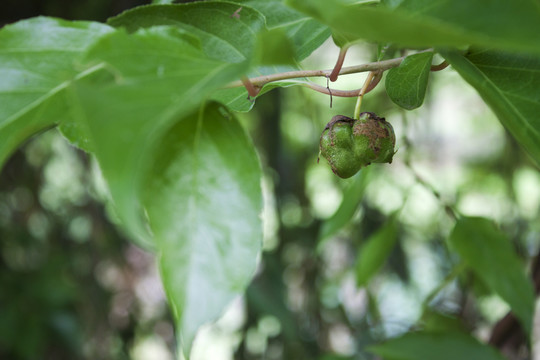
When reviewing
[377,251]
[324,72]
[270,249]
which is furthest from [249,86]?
[270,249]

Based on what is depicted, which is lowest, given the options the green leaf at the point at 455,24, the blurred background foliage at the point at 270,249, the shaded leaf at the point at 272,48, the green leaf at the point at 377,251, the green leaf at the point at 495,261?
the blurred background foliage at the point at 270,249

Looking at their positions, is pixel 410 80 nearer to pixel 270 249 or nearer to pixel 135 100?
pixel 135 100

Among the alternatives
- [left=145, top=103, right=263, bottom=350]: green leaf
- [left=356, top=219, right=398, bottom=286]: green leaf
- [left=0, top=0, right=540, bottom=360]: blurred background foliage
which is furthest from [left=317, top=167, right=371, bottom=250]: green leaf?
[left=0, top=0, right=540, bottom=360]: blurred background foliage

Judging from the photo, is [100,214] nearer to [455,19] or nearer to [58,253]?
[58,253]

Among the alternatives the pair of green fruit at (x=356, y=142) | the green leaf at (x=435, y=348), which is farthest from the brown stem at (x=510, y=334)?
the pair of green fruit at (x=356, y=142)

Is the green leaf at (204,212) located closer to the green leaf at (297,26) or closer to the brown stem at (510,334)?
the green leaf at (297,26)

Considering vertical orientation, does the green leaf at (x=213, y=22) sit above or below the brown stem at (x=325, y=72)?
above

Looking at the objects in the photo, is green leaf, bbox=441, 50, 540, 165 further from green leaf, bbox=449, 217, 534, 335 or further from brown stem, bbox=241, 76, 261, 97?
green leaf, bbox=449, 217, 534, 335

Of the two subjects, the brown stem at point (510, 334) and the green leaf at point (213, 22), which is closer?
the green leaf at point (213, 22)
